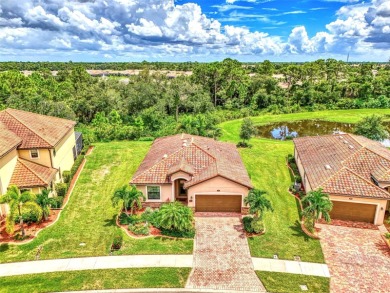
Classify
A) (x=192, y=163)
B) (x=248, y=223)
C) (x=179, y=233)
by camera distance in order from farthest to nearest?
(x=192, y=163) < (x=248, y=223) < (x=179, y=233)

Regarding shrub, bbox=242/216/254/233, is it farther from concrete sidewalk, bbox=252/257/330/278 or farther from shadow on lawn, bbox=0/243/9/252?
shadow on lawn, bbox=0/243/9/252

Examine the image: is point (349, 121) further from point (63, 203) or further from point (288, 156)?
point (63, 203)

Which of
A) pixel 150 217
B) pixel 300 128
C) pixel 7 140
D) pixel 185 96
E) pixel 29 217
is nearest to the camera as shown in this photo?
pixel 29 217

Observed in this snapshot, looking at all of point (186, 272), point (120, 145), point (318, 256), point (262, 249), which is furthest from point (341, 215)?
point (120, 145)

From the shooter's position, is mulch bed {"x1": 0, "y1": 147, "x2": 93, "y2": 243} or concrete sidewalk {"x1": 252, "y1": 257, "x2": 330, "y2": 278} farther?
mulch bed {"x1": 0, "y1": 147, "x2": 93, "y2": 243}

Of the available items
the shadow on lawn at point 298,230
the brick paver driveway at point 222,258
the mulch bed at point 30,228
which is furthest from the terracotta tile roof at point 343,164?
the mulch bed at point 30,228

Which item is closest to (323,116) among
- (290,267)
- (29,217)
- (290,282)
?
(290,267)

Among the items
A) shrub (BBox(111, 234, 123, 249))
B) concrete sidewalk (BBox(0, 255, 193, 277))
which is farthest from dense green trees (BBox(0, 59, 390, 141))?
concrete sidewalk (BBox(0, 255, 193, 277))

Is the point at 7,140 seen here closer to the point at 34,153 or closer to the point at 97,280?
the point at 34,153
